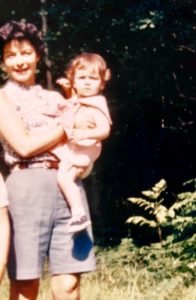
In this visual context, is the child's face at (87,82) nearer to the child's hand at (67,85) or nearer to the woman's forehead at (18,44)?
the child's hand at (67,85)

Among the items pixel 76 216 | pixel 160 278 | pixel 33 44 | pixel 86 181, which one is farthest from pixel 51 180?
pixel 86 181

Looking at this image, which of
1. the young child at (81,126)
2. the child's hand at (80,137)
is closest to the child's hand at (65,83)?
the young child at (81,126)

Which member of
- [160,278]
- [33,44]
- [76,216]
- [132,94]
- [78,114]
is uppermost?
[132,94]

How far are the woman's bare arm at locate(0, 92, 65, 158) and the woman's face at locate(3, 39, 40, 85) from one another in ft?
0.50

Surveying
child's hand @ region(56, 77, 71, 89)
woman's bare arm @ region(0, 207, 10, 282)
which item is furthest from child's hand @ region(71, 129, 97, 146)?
woman's bare arm @ region(0, 207, 10, 282)

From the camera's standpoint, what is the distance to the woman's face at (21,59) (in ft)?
9.53

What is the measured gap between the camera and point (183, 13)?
28.4ft

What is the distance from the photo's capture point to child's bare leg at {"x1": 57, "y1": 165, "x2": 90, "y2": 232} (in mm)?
2852

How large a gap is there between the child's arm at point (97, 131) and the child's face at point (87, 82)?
0.39 feet

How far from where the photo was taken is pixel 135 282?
18.7ft

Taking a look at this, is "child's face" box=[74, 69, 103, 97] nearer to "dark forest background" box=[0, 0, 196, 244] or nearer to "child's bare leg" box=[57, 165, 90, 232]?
"child's bare leg" box=[57, 165, 90, 232]

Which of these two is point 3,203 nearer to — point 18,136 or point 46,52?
point 18,136

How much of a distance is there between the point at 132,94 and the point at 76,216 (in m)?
8.77

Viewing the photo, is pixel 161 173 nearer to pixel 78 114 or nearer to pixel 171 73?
pixel 171 73
